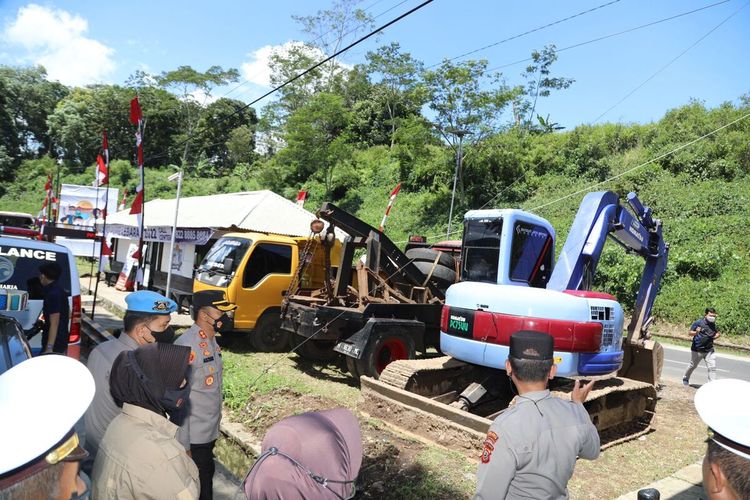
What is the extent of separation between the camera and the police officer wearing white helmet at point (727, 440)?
150 cm

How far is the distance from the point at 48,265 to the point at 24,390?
5.19m

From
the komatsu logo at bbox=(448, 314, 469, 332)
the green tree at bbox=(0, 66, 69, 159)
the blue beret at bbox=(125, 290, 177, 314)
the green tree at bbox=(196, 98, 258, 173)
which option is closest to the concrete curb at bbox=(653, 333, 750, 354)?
the komatsu logo at bbox=(448, 314, 469, 332)

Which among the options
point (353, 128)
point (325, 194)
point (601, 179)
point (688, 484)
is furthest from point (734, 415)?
point (353, 128)

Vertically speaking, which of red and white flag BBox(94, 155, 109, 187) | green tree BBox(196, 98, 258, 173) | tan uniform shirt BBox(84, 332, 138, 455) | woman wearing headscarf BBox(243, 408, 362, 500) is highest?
green tree BBox(196, 98, 258, 173)

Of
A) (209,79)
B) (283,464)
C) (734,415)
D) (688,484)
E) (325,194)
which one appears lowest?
(688,484)

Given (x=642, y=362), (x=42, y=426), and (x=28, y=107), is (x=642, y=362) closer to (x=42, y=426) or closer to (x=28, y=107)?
(x=42, y=426)

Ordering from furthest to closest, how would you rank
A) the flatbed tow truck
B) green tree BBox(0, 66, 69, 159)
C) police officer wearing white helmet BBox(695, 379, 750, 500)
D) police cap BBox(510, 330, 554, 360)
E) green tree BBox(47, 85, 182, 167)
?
green tree BBox(0, 66, 69, 159)
green tree BBox(47, 85, 182, 167)
the flatbed tow truck
police cap BBox(510, 330, 554, 360)
police officer wearing white helmet BBox(695, 379, 750, 500)

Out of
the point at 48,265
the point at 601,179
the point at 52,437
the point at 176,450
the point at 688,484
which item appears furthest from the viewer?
the point at 601,179

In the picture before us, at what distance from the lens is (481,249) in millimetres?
7133

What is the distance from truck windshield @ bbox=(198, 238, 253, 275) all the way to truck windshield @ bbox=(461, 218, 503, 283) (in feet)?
14.5

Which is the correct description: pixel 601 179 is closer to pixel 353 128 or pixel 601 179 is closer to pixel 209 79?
pixel 353 128

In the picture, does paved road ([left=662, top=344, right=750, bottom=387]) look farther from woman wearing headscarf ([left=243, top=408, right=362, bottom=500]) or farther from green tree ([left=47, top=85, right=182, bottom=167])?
green tree ([left=47, top=85, right=182, bottom=167])

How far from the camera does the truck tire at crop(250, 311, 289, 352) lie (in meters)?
9.77

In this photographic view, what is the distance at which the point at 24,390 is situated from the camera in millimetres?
1284
